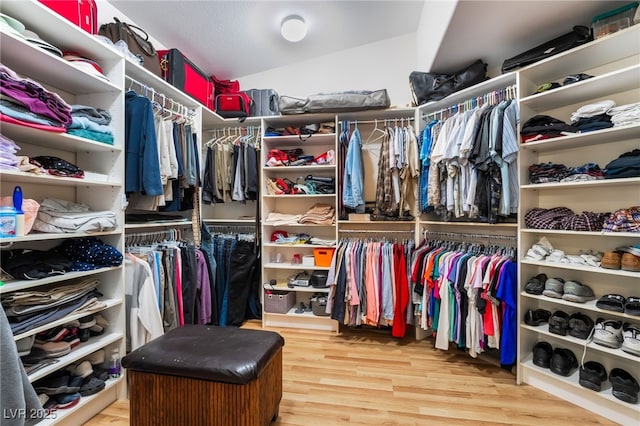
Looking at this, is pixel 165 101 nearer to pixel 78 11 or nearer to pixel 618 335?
pixel 78 11

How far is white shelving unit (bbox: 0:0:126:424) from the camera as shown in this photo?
4.66 feet

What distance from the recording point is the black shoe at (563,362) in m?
1.88

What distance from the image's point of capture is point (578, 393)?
1.81 metres

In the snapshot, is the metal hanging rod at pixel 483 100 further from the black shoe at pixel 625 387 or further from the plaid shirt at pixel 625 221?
the black shoe at pixel 625 387

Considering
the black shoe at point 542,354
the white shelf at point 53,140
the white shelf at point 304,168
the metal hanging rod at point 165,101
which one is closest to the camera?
the white shelf at point 53,140

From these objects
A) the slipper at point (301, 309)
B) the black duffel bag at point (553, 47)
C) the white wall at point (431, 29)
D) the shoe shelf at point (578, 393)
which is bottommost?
the shoe shelf at point (578, 393)

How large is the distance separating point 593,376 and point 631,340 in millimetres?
296

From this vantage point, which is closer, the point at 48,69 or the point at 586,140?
the point at 48,69

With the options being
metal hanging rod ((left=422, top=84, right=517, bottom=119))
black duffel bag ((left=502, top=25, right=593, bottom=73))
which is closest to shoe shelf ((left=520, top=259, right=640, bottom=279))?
metal hanging rod ((left=422, top=84, right=517, bottom=119))

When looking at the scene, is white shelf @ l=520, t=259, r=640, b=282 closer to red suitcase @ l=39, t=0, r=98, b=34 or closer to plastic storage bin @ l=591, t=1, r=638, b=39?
plastic storage bin @ l=591, t=1, r=638, b=39

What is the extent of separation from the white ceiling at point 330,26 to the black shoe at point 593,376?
7.09ft

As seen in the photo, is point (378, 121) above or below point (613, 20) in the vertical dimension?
below

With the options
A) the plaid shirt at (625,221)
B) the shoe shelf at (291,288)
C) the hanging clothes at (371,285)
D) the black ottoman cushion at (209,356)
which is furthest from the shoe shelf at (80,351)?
the plaid shirt at (625,221)

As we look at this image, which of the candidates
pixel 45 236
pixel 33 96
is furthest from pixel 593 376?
pixel 33 96
